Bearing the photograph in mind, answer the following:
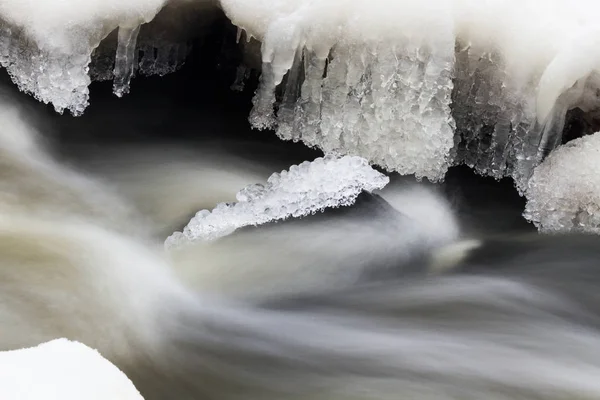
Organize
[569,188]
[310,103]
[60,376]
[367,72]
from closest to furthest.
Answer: [60,376] → [569,188] → [367,72] → [310,103]

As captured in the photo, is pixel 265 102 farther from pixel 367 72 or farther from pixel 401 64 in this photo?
pixel 401 64

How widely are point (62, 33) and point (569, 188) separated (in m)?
1.72

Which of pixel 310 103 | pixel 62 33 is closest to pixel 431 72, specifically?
pixel 310 103

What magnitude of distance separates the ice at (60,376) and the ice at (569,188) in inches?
58.8

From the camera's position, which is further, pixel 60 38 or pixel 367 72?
pixel 367 72

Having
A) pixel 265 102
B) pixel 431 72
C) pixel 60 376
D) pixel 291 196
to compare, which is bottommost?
pixel 60 376

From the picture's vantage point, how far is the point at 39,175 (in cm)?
220

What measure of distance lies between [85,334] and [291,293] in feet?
1.92

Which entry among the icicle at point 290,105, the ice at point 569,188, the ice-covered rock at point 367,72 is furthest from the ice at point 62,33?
the ice at point 569,188

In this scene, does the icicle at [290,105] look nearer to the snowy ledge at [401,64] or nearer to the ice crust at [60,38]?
the snowy ledge at [401,64]

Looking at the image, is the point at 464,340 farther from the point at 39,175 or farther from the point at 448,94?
the point at 39,175

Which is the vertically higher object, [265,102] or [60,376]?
[265,102]

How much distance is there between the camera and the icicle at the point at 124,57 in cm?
224

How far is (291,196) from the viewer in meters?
2.09
